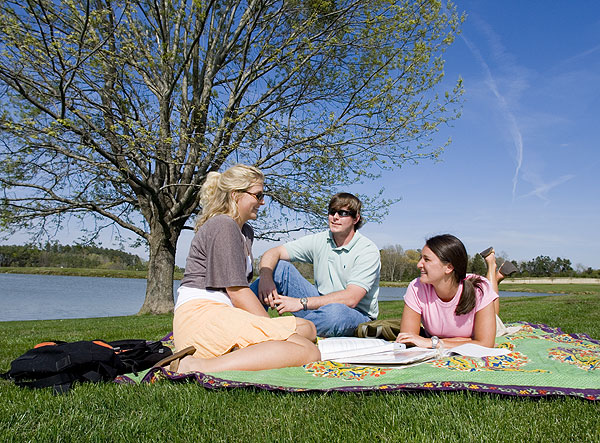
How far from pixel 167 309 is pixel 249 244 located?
380 inches

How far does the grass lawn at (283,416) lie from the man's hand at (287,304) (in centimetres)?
144

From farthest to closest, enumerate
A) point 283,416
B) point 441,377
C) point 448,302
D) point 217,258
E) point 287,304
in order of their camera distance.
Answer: point 287,304 < point 448,302 < point 217,258 < point 441,377 < point 283,416

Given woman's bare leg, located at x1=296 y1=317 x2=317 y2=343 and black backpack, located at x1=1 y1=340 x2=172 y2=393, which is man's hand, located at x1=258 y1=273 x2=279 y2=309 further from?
black backpack, located at x1=1 y1=340 x2=172 y2=393

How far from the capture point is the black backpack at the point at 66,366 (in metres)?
2.79

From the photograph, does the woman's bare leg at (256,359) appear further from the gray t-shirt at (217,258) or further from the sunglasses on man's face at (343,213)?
the sunglasses on man's face at (343,213)

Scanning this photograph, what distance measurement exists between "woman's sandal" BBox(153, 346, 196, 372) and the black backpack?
377mm

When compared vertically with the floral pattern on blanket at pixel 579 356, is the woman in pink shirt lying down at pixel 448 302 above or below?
above

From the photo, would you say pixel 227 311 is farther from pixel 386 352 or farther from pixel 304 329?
pixel 386 352

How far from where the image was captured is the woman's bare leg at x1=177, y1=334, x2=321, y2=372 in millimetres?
2754

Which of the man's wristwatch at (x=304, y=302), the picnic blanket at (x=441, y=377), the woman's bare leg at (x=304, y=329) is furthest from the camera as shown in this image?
the man's wristwatch at (x=304, y=302)

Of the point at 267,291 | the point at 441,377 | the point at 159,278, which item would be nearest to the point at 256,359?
the point at 441,377

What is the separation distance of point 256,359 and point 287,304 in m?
1.17

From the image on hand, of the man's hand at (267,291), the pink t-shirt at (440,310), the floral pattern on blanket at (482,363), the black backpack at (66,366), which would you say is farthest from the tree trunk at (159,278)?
the floral pattern on blanket at (482,363)

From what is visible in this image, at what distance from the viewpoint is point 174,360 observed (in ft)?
9.40
